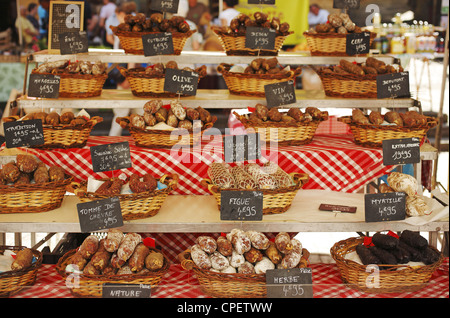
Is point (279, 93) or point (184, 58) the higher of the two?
point (184, 58)

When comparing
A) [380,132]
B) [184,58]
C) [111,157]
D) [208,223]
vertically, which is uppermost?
[184,58]

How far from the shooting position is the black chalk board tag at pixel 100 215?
7.43ft

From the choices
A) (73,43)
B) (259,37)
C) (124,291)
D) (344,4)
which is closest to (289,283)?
(124,291)

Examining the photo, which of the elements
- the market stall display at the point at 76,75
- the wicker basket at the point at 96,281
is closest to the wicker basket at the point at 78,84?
the market stall display at the point at 76,75

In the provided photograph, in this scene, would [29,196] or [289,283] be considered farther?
[29,196]

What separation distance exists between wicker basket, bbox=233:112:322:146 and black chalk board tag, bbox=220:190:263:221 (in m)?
0.69

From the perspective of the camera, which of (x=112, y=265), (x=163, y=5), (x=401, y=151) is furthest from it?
(x=163, y=5)

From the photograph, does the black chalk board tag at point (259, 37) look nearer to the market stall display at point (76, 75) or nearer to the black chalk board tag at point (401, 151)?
the market stall display at point (76, 75)

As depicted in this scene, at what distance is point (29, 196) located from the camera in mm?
2461

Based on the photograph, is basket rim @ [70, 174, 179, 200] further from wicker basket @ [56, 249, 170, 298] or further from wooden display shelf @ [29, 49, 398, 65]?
wooden display shelf @ [29, 49, 398, 65]

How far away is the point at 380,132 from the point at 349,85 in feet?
1.34

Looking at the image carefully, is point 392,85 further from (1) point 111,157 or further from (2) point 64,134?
(2) point 64,134

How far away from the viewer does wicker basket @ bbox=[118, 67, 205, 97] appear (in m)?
3.11

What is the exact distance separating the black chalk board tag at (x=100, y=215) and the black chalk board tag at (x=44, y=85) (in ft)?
3.17
